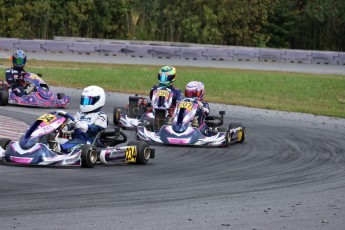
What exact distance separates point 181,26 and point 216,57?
872cm

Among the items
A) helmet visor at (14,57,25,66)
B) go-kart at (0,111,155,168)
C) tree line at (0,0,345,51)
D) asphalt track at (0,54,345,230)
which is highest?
tree line at (0,0,345,51)

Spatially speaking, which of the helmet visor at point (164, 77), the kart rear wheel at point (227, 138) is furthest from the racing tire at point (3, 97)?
the kart rear wheel at point (227, 138)

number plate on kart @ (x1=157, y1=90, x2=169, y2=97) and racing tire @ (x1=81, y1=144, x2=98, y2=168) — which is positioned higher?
number plate on kart @ (x1=157, y1=90, x2=169, y2=97)

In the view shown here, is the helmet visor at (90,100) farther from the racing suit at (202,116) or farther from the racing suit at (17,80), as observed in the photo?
the racing suit at (17,80)

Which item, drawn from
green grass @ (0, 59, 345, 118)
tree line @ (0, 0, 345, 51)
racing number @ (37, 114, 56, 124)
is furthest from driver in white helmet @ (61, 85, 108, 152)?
tree line @ (0, 0, 345, 51)

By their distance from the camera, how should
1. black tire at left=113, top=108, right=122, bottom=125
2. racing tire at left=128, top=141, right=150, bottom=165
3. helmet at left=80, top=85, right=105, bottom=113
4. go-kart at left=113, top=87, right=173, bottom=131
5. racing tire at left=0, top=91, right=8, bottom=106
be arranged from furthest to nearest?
racing tire at left=0, top=91, right=8, bottom=106 → black tire at left=113, top=108, right=122, bottom=125 → go-kart at left=113, top=87, right=173, bottom=131 → helmet at left=80, top=85, right=105, bottom=113 → racing tire at left=128, top=141, right=150, bottom=165

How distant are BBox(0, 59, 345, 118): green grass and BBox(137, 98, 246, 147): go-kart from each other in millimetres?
6559

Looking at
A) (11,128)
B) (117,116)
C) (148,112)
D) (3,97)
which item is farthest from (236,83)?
(11,128)

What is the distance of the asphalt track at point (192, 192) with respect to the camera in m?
8.33

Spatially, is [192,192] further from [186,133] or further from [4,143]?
[186,133]

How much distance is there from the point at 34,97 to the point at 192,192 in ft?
34.9

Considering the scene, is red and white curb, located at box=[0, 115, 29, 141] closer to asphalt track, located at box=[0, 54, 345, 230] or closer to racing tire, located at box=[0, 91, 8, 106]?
racing tire, located at box=[0, 91, 8, 106]

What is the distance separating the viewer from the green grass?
23625 millimetres

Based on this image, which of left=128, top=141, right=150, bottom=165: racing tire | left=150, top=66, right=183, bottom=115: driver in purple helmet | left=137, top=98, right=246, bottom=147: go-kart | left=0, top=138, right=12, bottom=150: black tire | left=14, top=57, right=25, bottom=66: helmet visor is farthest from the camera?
left=14, top=57, right=25, bottom=66: helmet visor
